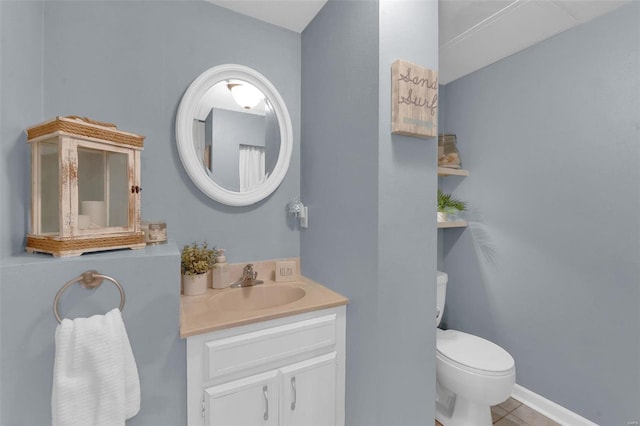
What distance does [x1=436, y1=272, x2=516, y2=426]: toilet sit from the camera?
1.37 metres

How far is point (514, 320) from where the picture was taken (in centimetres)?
183

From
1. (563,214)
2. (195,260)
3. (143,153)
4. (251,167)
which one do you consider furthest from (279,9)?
(563,214)

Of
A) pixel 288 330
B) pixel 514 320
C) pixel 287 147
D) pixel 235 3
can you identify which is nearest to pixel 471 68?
pixel 287 147

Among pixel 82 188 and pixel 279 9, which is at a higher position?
pixel 279 9

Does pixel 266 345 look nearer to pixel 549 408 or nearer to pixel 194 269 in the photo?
pixel 194 269

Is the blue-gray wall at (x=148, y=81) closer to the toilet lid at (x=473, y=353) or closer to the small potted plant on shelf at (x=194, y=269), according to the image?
the small potted plant on shelf at (x=194, y=269)

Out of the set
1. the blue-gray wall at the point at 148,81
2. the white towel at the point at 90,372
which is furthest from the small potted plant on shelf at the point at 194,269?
the white towel at the point at 90,372

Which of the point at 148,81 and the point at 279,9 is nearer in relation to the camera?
the point at 148,81

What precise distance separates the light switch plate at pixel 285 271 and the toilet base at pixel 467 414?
1173 mm

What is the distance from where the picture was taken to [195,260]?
1.33 meters

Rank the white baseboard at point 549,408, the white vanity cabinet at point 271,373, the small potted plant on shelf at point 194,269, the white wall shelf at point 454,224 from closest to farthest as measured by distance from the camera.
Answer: the white vanity cabinet at point 271,373 < the small potted plant on shelf at point 194,269 < the white baseboard at point 549,408 < the white wall shelf at point 454,224

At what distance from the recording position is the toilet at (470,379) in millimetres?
1365

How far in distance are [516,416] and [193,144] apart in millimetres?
2467

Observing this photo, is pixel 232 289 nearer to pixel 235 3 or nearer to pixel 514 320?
pixel 235 3
